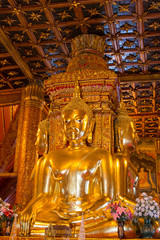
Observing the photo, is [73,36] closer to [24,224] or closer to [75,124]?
[75,124]

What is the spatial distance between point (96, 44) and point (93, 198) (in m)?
2.95

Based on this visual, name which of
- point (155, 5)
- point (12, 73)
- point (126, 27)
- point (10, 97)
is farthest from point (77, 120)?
point (10, 97)

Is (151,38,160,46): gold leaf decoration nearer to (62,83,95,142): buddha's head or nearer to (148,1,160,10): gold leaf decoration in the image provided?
(148,1,160,10): gold leaf decoration

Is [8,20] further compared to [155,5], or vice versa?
[8,20]

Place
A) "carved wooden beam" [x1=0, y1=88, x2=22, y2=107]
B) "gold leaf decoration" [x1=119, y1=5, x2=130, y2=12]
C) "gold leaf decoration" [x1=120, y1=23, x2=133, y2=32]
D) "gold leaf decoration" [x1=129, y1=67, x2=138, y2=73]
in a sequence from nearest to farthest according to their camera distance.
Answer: "gold leaf decoration" [x1=119, y1=5, x2=130, y2=12] < "gold leaf decoration" [x1=120, y1=23, x2=133, y2=32] < "gold leaf decoration" [x1=129, y1=67, x2=138, y2=73] < "carved wooden beam" [x1=0, y1=88, x2=22, y2=107]

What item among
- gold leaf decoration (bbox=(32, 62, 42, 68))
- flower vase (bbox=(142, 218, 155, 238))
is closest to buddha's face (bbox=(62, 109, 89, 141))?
flower vase (bbox=(142, 218, 155, 238))

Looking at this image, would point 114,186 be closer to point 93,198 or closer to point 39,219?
point 93,198

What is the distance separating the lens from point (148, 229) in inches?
150

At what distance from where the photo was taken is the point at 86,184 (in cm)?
470

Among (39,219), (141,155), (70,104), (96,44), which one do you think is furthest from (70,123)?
(141,155)

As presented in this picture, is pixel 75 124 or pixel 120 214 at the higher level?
→ pixel 75 124

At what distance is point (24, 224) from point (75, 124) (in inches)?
63.4

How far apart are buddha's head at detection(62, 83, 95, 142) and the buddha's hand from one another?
1.34 m

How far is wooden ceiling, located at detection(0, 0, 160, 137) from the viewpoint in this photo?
18.9 feet
